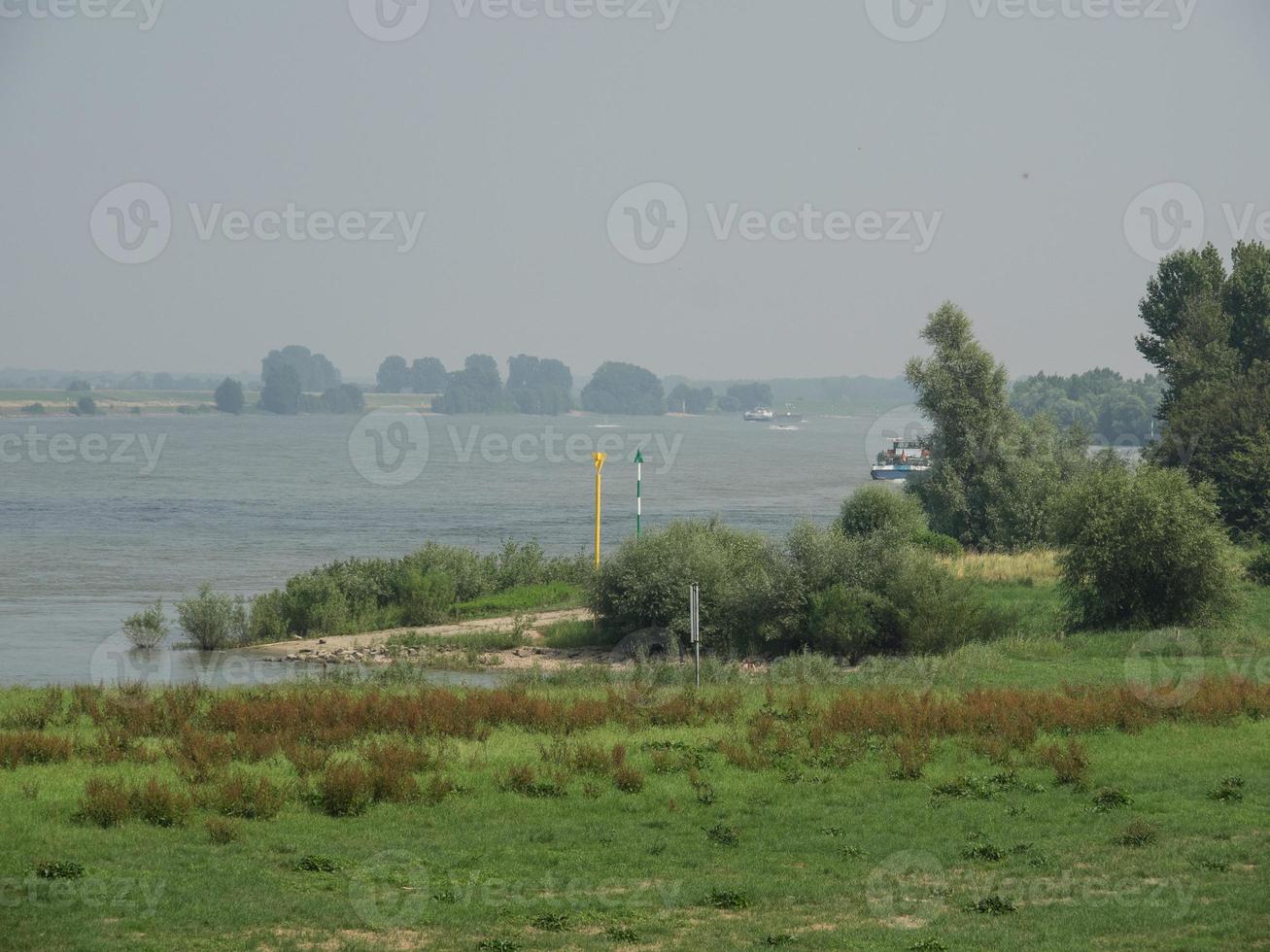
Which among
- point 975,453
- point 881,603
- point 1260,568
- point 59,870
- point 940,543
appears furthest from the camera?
point 975,453

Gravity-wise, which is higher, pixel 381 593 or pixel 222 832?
pixel 222 832

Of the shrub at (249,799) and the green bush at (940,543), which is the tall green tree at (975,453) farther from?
the shrub at (249,799)

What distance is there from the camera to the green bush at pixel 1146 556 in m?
34.0

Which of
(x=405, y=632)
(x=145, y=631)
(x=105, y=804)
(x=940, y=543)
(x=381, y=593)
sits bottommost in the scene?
(x=405, y=632)

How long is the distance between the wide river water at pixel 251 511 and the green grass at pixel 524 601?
357 inches

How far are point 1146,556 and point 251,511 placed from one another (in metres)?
72.4

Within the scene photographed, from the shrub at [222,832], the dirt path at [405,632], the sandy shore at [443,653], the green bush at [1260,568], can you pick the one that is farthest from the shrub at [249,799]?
the green bush at [1260,568]

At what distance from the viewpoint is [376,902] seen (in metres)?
12.0

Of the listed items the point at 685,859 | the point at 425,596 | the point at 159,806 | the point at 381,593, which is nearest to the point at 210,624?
the point at 381,593

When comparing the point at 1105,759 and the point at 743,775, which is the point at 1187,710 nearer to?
the point at 1105,759

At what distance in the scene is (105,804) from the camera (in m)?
14.8

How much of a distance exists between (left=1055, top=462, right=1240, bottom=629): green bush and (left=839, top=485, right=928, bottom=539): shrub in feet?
36.8

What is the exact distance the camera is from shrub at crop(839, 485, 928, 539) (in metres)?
47.3

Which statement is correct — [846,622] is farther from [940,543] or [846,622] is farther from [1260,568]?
[940,543]
